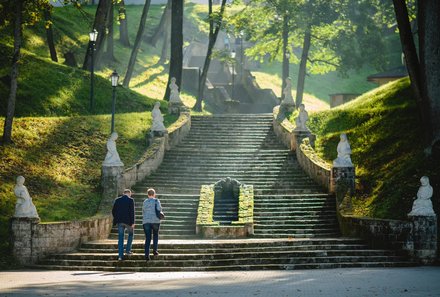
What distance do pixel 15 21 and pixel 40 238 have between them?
9498mm

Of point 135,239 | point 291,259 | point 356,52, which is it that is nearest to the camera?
point 291,259

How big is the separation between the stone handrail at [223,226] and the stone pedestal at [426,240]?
18.5ft

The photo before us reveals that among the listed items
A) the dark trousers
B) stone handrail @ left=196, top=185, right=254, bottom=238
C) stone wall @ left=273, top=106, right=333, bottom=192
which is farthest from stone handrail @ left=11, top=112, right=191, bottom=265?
stone wall @ left=273, top=106, right=333, bottom=192

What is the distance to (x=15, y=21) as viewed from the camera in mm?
28609

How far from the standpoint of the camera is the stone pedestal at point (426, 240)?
2102 cm

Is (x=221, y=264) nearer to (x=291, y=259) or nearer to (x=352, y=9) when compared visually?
(x=291, y=259)

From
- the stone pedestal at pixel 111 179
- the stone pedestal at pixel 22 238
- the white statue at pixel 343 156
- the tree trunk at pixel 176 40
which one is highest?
the tree trunk at pixel 176 40

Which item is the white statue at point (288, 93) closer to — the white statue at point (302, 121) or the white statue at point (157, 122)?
the white statue at point (302, 121)

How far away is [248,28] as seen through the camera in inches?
2021

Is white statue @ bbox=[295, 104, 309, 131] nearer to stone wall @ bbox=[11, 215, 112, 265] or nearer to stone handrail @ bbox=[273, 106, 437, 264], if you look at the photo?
stone handrail @ bbox=[273, 106, 437, 264]

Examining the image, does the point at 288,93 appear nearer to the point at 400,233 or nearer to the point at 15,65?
the point at 15,65

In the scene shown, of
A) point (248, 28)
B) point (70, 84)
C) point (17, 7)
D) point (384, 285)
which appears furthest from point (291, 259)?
point (248, 28)

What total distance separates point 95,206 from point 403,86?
54.1 ft

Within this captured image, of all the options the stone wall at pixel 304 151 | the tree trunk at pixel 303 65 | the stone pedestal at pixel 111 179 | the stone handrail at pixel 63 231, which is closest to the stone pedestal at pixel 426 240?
the stone wall at pixel 304 151
